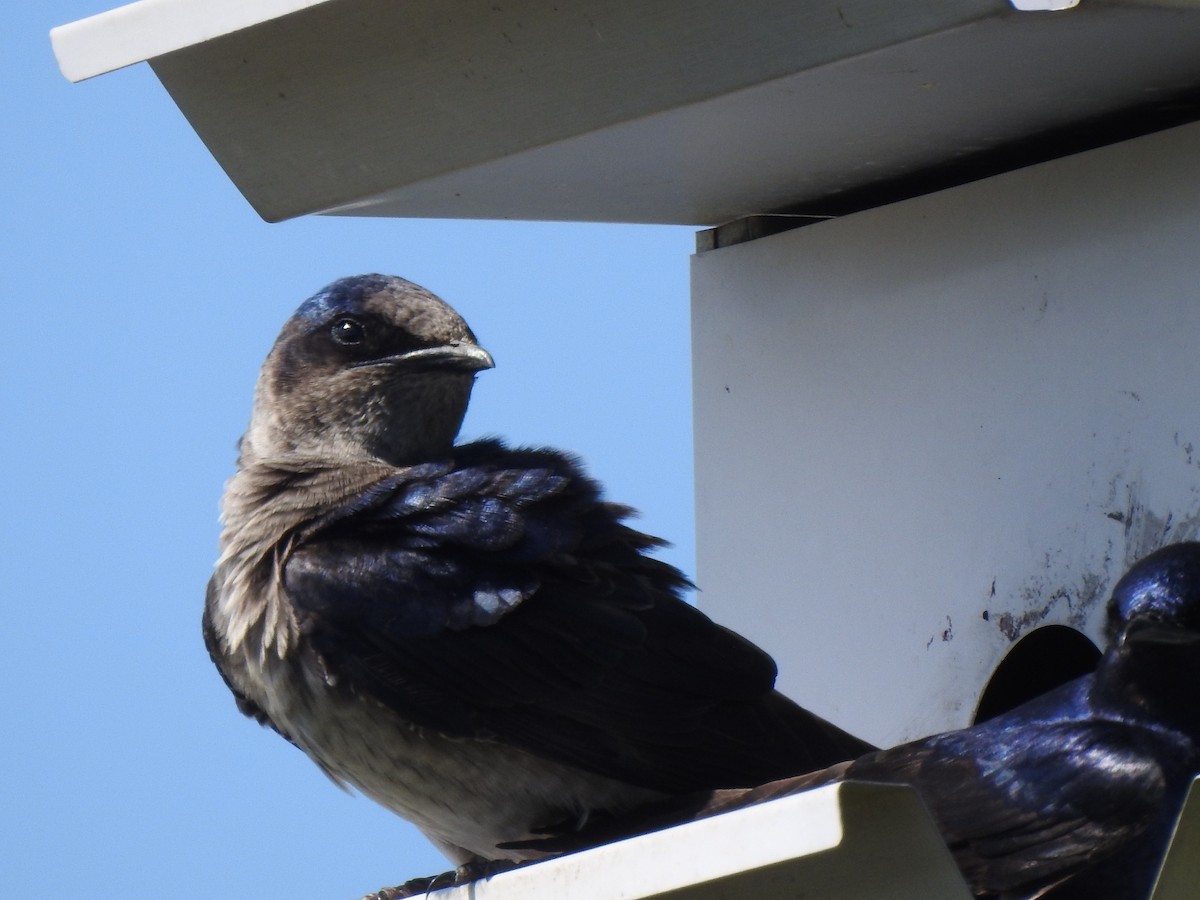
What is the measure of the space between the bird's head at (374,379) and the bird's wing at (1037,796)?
37.3 inches

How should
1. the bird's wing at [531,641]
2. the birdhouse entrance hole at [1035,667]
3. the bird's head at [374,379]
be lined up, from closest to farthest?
the bird's wing at [531,641] < the birdhouse entrance hole at [1035,667] < the bird's head at [374,379]

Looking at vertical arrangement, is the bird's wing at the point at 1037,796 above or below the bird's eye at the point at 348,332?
below

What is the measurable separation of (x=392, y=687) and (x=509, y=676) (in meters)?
0.13

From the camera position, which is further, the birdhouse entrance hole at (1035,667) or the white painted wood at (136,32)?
the birdhouse entrance hole at (1035,667)

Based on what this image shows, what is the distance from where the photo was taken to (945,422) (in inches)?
98.1

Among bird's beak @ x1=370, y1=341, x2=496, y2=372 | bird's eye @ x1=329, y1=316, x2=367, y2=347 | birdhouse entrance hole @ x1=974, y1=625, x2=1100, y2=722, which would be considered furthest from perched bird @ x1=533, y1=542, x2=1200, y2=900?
bird's eye @ x1=329, y1=316, x2=367, y2=347

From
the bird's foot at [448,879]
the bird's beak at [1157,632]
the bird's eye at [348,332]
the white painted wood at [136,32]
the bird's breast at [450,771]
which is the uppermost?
the white painted wood at [136,32]

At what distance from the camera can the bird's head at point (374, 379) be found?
8.61 ft

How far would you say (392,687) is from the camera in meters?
2.13

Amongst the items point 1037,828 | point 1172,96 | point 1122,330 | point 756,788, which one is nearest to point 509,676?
point 756,788

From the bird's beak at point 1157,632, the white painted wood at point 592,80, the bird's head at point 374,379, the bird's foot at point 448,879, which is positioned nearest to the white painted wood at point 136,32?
the white painted wood at point 592,80

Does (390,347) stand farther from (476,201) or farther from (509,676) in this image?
(509,676)

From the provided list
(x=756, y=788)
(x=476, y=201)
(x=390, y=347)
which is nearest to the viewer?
(x=756, y=788)

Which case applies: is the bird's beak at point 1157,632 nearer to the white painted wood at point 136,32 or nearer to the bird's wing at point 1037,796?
the bird's wing at point 1037,796
